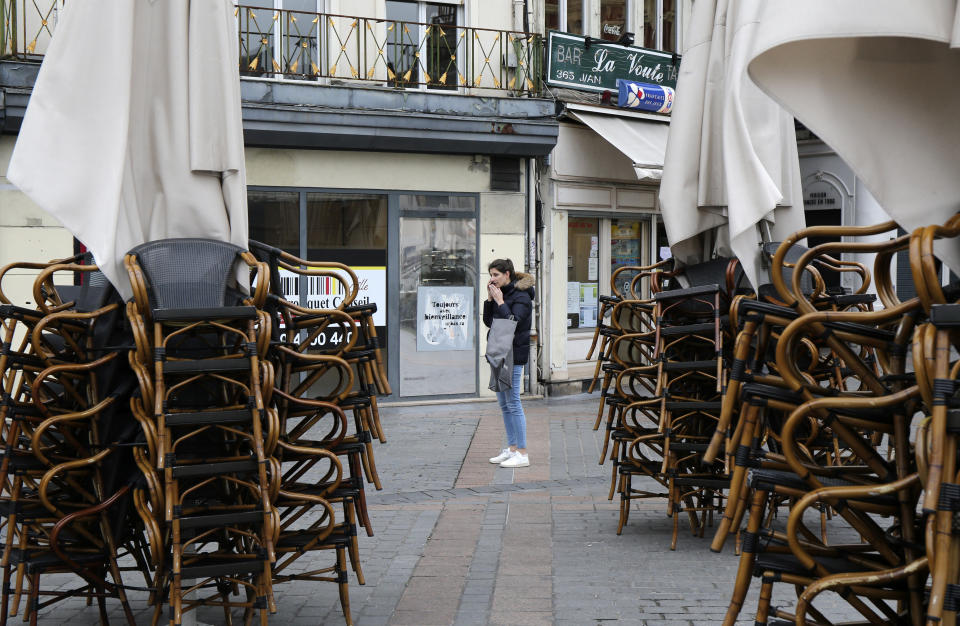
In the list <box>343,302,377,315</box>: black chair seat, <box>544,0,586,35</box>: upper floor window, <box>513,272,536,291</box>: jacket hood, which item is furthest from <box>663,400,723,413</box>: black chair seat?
<box>544,0,586,35</box>: upper floor window

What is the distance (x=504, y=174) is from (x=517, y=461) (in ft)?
21.1

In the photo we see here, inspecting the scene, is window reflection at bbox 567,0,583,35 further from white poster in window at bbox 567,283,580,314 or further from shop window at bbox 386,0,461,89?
white poster in window at bbox 567,283,580,314

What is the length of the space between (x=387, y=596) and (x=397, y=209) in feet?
31.0

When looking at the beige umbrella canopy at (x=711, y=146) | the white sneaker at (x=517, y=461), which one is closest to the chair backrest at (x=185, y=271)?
the beige umbrella canopy at (x=711, y=146)

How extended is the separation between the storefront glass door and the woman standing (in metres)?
5.08

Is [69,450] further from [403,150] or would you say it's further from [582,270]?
[582,270]

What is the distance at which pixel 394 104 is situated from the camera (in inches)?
551

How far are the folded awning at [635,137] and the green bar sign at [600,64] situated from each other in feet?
1.69

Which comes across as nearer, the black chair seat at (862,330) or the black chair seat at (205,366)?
the black chair seat at (862,330)

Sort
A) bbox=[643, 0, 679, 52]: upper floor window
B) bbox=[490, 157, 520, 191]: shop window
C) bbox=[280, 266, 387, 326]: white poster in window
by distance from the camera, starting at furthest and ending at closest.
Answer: bbox=[643, 0, 679, 52]: upper floor window, bbox=[490, 157, 520, 191]: shop window, bbox=[280, 266, 387, 326]: white poster in window

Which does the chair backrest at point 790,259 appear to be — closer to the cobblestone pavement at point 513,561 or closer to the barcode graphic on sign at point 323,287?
the cobblestone pavement at point 513,561

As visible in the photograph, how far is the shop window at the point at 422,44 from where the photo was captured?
1460 centimetres

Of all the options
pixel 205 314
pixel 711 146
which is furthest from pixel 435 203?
pixel 205 314

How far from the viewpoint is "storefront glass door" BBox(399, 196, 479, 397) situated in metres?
14.5
